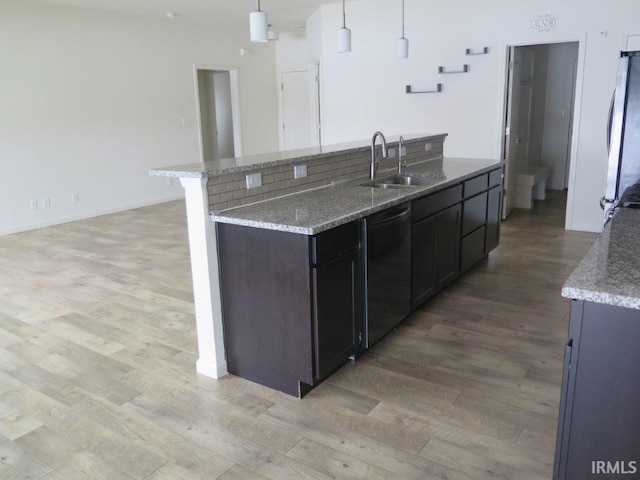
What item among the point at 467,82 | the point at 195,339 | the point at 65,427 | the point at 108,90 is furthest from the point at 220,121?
the point at 65,427

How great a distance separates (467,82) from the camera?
6.05 metres

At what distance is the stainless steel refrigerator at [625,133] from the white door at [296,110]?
22.5 feet

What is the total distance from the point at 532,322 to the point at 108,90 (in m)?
6.09

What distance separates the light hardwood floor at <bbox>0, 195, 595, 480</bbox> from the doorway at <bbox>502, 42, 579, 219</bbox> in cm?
307

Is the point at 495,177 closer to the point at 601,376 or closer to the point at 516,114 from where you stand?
the point at 516,114

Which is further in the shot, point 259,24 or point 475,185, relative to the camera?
A: point 475,185

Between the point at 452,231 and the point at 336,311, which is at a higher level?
the point at 452,231

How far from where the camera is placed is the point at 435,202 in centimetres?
338

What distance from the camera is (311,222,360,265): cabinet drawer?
2.33 meters

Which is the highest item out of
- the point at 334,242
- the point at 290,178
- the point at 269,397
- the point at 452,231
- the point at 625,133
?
the point at 625,133

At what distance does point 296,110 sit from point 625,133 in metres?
7.35

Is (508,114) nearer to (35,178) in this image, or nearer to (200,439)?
(200,439)

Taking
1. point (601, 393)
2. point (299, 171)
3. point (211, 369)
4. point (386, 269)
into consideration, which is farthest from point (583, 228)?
point (601, 393)

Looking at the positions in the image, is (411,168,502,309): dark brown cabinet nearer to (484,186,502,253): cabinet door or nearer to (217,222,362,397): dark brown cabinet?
(484,186,502,253): cabinet door
